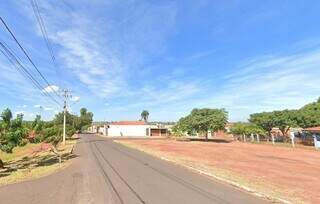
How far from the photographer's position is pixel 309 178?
56.2 ft

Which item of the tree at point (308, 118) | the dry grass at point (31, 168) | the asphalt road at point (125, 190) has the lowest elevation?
the asphalt road at point (125, 190)

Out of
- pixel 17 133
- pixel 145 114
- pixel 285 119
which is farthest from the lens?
pixel 145 114

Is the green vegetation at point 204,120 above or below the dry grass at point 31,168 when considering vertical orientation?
above

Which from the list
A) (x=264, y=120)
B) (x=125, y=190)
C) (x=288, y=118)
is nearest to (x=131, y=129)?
(x=264, y=120)

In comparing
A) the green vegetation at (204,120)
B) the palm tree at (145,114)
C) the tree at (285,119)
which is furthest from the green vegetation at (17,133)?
the palm tree at (145,114)

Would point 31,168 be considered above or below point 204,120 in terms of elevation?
below

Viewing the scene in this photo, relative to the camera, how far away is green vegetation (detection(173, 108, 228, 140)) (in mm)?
66688

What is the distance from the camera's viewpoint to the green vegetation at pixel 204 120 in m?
66.7

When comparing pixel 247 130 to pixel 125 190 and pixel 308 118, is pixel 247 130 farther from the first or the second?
pixel 125 190

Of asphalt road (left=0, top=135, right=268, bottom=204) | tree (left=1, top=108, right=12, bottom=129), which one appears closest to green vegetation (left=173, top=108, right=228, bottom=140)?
tree (left=1, top=108, right=12, bottom=129)

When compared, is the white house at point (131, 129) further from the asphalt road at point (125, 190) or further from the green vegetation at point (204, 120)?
the asphalt road at point (125, 190)

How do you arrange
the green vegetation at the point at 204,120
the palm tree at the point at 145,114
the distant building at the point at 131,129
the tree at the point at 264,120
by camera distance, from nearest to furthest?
the green vegetation at the point at 204,120, the tree at the point at 264,120, the distant building at the point at 131,129, the palm tree at the point at 145,114

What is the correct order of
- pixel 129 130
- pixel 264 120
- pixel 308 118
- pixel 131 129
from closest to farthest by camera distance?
pixel 308 118
pixel 264 120
pixel 131 129
pixel 129 130

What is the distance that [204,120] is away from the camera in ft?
219
